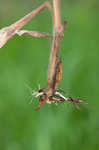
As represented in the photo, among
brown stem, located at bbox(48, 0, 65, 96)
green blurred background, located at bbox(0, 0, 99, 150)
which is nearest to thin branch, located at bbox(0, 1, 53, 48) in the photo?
brown stem, located at bbox(48, 0, 65, 96)

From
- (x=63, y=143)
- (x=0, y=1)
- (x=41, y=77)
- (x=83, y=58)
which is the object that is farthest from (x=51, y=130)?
(x=0, y=1)

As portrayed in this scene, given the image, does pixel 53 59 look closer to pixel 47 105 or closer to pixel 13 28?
pixel 13 28

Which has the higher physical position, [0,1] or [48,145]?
[0,1]

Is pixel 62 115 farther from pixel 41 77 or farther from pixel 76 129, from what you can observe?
pixel 41 77

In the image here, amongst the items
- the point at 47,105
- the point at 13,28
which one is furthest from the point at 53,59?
the point at 47,105

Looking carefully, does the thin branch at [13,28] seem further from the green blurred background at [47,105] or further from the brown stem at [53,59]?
the green blurred background at [47,105]

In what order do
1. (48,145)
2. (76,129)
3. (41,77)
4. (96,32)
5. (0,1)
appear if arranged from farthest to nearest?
1. (0,1)
2. (96,32)
3. (41,77)
4. (76,129)
5. (48,145)

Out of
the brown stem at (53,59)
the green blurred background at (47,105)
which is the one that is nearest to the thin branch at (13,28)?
the brown stem at (53,59)

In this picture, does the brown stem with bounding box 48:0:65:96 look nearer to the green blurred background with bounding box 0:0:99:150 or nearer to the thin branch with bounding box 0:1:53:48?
the thin branch with bounding box 0:1:53:48
